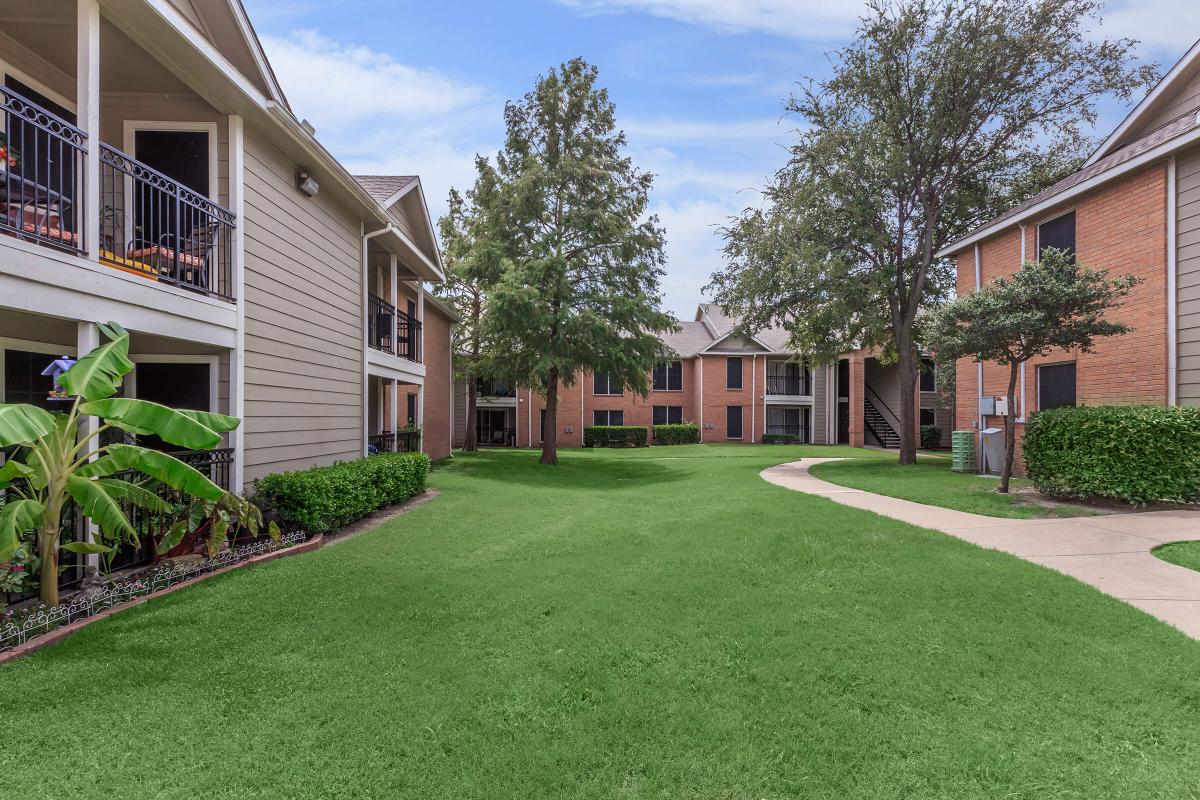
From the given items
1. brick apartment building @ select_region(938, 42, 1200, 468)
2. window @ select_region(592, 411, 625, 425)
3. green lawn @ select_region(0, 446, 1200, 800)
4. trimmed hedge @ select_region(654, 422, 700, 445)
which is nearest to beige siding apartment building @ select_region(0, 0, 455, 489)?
green lawn @ select_region(0, 446, 1200, 800)

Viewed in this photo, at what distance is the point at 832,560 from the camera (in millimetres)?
5930

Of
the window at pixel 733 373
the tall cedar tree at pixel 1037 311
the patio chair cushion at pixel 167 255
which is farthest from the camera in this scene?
the window at pixel 733 373

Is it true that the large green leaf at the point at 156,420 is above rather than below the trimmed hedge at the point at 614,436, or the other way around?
above

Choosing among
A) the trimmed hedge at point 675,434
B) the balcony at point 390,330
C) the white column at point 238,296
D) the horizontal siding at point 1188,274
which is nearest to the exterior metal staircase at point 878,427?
the trimmed hedge at point 675,434

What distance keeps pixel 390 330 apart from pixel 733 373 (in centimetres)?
2376

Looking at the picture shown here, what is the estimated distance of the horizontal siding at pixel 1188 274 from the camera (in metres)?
9.58

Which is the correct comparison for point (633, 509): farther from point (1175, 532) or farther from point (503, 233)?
point (503, 233)

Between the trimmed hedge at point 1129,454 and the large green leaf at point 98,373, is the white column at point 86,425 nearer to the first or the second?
the large green leaf at point 98,373

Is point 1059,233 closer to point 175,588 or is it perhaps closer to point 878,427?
point 175,588

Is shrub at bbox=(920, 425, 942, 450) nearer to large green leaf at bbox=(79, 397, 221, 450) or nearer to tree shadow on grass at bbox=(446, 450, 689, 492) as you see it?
tree shadow on grass at bbox=(446, 450, 689, 492)

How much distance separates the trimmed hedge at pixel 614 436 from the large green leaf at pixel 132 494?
26.4 m

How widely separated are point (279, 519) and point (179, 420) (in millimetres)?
3122

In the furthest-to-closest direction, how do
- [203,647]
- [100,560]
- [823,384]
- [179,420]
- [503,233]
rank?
[823,384], [503,233], [100,560], [179,420], [203,647]

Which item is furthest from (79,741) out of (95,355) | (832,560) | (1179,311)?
(1179,311)
